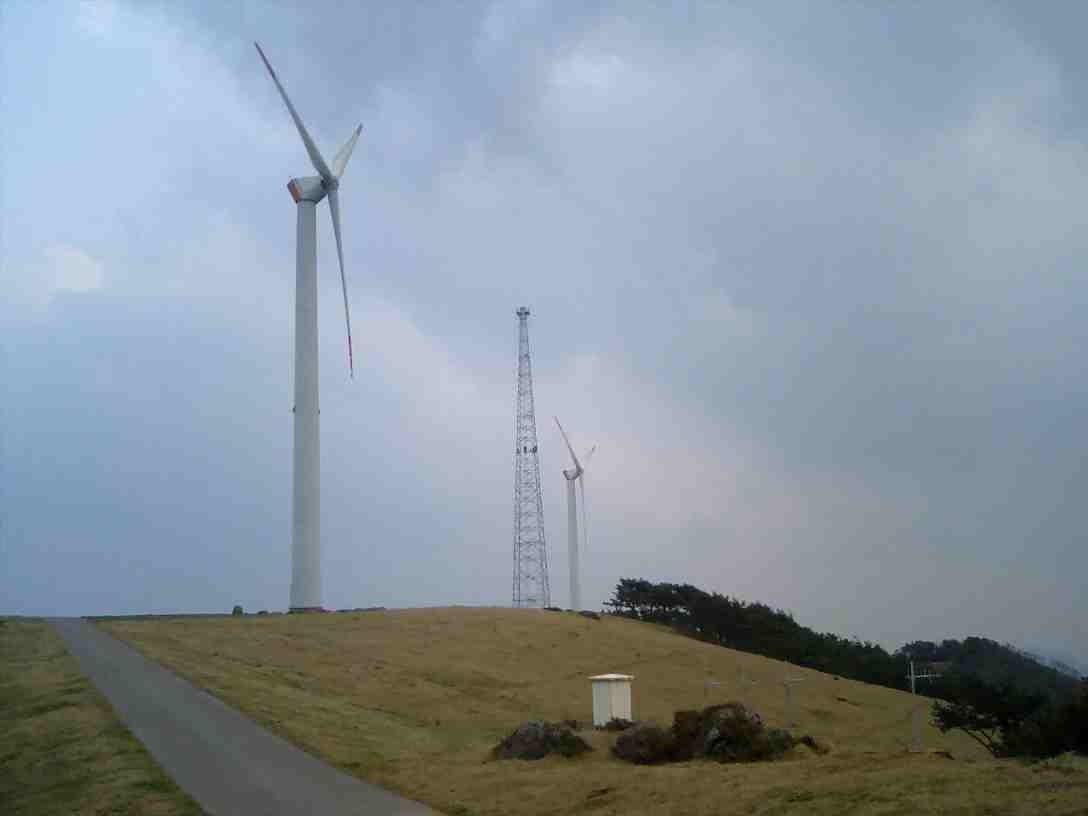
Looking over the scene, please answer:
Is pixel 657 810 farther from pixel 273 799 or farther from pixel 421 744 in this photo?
pixel 421 744

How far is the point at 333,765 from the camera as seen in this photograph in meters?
18.6

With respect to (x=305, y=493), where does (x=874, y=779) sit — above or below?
below

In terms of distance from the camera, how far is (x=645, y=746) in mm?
19312

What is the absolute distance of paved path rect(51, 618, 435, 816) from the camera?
49.6ft

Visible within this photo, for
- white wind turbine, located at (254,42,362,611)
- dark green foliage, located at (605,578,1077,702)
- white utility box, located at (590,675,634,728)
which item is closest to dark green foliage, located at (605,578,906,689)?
dark green foliage, located at (605,578,1077,702)

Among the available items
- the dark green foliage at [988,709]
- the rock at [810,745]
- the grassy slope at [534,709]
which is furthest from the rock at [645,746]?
the dark green foliage at [988,709]

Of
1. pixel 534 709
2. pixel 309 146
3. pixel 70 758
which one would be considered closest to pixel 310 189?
pixel 309 146

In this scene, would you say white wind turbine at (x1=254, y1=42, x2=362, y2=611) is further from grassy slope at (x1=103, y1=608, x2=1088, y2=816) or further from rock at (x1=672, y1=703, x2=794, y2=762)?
rock at (x1=672, y1=703, x2=794, y2=762)

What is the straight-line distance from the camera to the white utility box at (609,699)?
86.2ft

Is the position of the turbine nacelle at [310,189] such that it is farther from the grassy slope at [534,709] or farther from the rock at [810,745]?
the rock at [810,745]

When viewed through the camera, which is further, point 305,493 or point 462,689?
point 305,493

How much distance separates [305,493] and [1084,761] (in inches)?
1978

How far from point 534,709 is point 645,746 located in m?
16.9

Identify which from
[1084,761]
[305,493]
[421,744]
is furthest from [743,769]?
[305,493]
